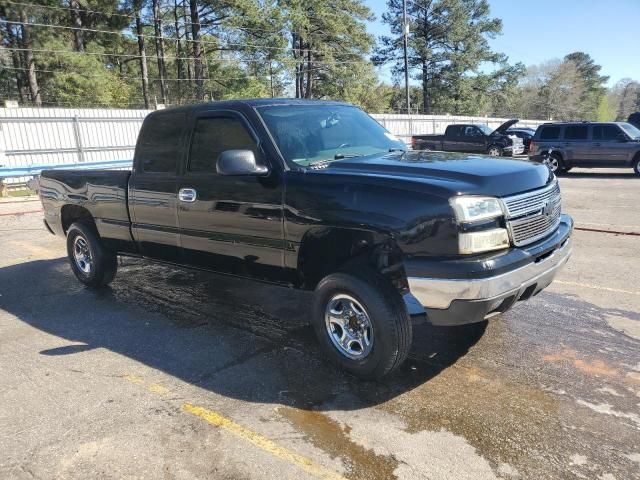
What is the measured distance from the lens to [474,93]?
60.7m

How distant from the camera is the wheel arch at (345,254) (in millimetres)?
3518

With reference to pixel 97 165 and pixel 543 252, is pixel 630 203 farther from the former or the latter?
pixel 97 165

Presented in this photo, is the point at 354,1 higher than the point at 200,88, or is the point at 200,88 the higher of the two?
the point at 354,1

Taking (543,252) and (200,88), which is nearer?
(543,252)

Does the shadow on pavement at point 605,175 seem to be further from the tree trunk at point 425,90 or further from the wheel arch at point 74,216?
the tree trunk at point 425,90

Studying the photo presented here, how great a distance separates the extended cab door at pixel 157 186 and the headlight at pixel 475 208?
2.71 m

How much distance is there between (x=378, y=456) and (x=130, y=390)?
6.15 feet

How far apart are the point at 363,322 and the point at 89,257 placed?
12.8ft

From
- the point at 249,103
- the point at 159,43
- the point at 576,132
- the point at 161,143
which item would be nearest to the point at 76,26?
the point at 159,43

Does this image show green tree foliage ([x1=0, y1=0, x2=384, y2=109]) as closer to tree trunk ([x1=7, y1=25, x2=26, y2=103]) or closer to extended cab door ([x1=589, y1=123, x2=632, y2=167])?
tree trunk ([x1=7, y1=25, x2=26, y2=103])

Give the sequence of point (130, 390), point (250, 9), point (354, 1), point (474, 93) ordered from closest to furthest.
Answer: point (130, 390)
point (250, 9)
point (354, 1)
point (474, 93)

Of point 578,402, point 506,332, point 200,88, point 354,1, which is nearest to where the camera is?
point 578,402

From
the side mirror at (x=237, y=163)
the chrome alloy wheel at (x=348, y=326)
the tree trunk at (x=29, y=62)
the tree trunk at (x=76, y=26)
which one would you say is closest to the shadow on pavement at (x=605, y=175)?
the chrome alloy wheel at (x=348, y=326)

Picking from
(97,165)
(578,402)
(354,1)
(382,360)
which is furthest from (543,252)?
(354,1)
